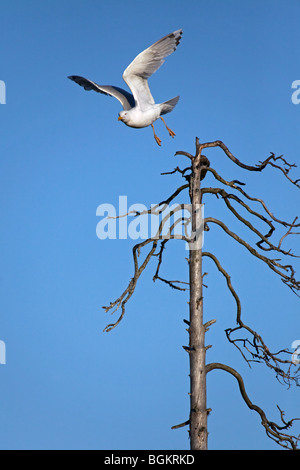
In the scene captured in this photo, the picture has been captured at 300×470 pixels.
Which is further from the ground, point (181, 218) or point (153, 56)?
point (153, 56)

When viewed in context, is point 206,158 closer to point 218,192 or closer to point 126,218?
point 218,192

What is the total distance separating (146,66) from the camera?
8281 mm

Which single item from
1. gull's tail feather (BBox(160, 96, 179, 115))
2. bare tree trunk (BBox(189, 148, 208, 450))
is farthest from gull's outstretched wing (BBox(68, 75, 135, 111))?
bare tree trunk (BBox(189, 148, 208, 450))

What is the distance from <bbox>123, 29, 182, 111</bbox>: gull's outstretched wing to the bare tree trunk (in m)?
1.06

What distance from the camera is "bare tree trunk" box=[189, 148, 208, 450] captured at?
25.7ft

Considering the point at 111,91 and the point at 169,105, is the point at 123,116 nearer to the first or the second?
the point at 111,91

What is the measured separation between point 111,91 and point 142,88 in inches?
16.7

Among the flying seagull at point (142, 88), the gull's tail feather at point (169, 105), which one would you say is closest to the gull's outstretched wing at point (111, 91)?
the flying seagull at point (142, 88)

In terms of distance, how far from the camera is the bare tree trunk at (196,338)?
783 centimetres

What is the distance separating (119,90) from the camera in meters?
8.64

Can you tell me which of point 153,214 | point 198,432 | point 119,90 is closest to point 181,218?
point 153,214
